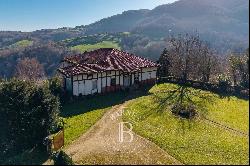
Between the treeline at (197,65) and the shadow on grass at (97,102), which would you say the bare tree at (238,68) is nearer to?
the treeline at (197,65)

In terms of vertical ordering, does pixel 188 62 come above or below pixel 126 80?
above

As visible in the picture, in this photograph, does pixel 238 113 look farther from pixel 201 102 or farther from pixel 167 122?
pixel 167 122

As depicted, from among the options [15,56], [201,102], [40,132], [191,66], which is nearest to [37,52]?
[15,56]

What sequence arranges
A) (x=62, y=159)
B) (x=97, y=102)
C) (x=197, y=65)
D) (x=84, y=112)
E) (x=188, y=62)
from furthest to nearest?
(x=197, y=65) → (x=188, y=62) → (x=97, y=102) → (x=84, y=112) → (x=62, y=159)

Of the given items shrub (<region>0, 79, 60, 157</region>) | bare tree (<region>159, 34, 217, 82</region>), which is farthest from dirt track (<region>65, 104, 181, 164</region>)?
bare tree (<region>159, 34, 217, 82</region>)

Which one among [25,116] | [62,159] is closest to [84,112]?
[25,116]

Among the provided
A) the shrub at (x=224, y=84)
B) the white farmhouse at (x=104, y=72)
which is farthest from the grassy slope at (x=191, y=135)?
the shrub at (x=224, y=84)

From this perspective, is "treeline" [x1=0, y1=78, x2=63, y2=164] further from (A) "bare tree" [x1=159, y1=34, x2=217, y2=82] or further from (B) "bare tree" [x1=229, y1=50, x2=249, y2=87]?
(B) "bare tree" [x1=229, y1=50, x2=249, y2=87]

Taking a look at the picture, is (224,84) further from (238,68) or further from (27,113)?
(27,113)
